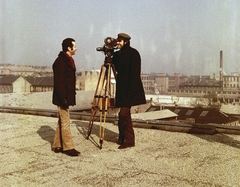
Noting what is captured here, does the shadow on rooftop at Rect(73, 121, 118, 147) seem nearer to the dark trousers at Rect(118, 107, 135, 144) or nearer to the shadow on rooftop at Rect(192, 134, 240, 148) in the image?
the dark trousers at Rect(118, 107, 135, 144)

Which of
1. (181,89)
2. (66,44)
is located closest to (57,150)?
(66,44)

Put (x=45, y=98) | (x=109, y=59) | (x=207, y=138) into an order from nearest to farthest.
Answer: (x=109, y=59)
(x=207, y=138)
(x=45, y=98)

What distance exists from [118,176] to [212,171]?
47.0 inches

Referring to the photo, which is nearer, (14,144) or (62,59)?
(62,59)

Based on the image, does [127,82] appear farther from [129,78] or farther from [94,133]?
[94,133]

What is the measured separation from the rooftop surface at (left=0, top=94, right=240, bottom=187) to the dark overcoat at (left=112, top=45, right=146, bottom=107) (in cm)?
82

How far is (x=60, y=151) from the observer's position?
5.16 meters

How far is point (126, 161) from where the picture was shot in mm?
4480

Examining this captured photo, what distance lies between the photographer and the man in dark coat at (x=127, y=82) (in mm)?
5324

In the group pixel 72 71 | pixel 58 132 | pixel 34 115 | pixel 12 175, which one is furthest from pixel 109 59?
pixel 34 115

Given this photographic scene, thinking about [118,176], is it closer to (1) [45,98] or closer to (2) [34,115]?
(2) [34,115]

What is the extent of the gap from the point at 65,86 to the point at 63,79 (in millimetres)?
113

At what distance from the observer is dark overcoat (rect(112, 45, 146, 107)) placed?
17.5 ft

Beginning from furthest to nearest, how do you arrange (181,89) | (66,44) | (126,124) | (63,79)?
(181,89) → (126,124) → (66,44) → (63,79)
